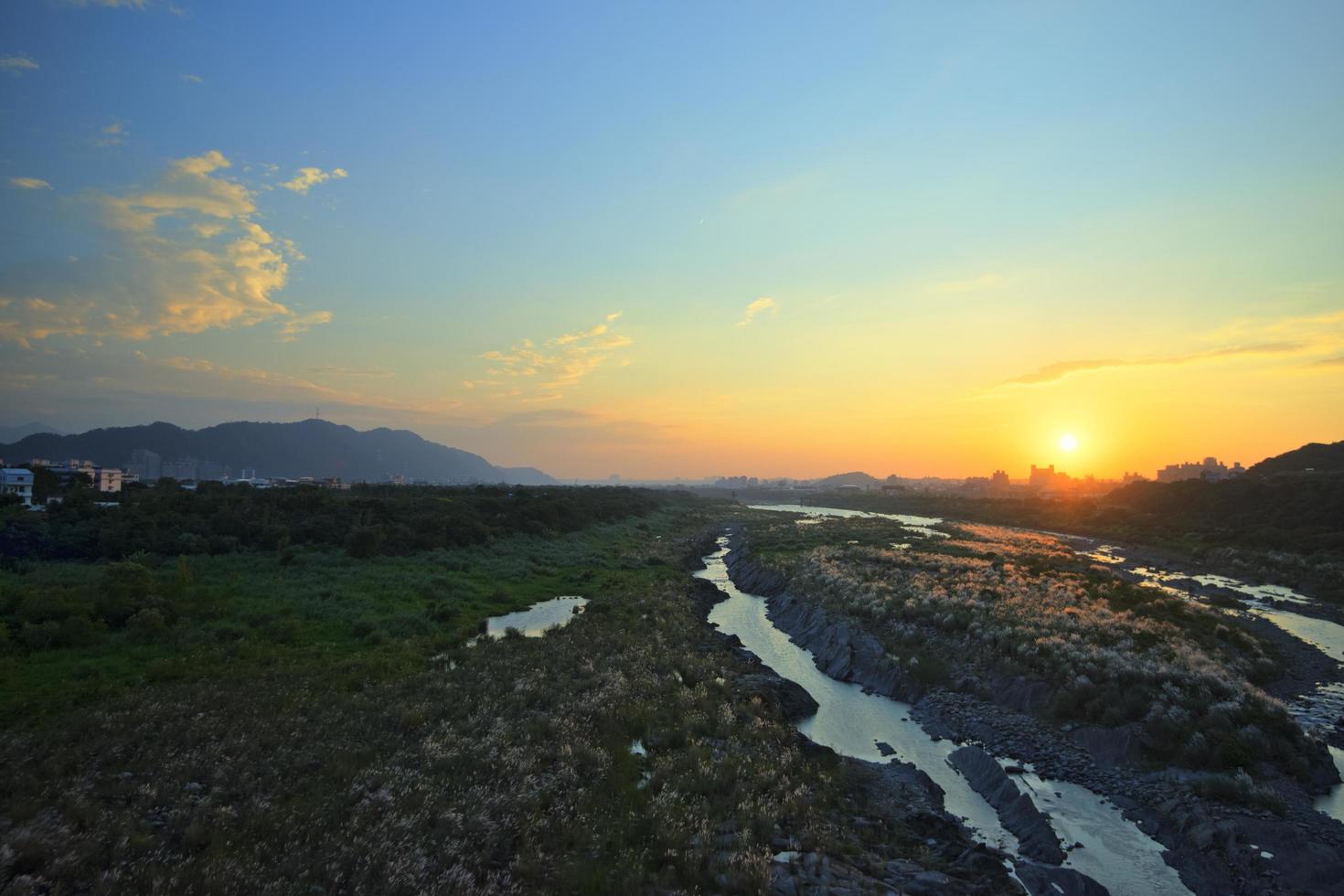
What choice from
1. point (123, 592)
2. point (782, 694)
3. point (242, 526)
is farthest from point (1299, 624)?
point (242, 526)

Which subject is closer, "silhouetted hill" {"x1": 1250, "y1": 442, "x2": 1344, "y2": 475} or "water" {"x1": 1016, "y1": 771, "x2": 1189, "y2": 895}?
"water" {"x1": 1016, "y1": 771, "x2": 1189, "y2": 895}

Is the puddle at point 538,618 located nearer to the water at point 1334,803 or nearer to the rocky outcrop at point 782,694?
the rocky outcrop at point 782,694

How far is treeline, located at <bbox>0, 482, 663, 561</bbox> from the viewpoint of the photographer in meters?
37.4

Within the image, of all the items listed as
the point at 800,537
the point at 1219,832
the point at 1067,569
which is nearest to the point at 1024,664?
the point at 1219,832

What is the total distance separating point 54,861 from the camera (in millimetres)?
9133

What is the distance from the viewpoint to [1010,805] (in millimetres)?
15438

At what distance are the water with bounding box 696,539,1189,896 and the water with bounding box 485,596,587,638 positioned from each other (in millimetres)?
9999

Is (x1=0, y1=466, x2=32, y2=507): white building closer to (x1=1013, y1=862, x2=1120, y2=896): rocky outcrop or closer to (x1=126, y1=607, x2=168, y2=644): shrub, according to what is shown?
(x1=126, y1=607, x2=168, y2=644): shrub

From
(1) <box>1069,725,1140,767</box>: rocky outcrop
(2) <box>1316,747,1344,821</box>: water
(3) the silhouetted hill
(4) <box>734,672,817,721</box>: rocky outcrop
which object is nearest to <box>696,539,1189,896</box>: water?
(4) <box>734,672,817,721</box>: rocky outcrop

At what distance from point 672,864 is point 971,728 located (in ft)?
45.1

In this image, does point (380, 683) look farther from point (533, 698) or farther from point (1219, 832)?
point (1219, 832)

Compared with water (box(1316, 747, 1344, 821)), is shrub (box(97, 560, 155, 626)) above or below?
above

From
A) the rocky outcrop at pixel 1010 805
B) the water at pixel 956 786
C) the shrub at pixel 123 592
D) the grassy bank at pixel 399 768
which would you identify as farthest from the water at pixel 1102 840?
the shrub at pixel 123 592

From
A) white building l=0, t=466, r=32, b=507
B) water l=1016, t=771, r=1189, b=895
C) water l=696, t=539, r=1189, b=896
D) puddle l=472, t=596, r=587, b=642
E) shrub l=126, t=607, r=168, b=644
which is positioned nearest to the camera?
water l=1016, t=771, r=1189, b=895
